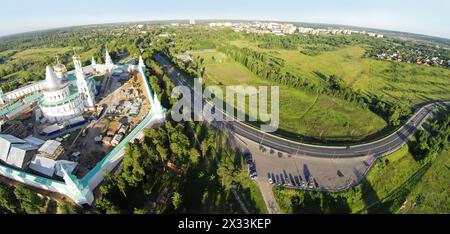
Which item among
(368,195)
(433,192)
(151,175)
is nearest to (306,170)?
(368,195)

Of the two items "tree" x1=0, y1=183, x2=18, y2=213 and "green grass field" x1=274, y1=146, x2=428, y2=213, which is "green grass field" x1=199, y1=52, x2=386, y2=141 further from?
"tree" x1=0, y1=183, x2=18, y2=213

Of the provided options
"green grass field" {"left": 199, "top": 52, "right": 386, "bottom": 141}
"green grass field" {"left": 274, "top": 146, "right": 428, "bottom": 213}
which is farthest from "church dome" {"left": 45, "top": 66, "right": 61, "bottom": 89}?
"green grass field" {"left": 199, "top": 52, "right": 386, "bottom": 141}

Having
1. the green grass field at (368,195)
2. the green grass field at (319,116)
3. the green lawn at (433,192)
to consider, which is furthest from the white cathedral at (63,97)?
the green lawn at (433,192)

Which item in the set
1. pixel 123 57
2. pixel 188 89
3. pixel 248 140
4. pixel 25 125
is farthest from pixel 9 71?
pixel 248 140

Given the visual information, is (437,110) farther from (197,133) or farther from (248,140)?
(197,133)

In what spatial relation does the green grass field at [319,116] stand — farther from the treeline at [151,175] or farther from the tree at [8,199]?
the tree at [8,199]

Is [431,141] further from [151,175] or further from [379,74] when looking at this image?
[379,74]

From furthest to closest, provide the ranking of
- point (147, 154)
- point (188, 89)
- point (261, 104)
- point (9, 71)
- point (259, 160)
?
point (9, 71) → point (188, 89) → point (261, 104) → point (259, 160) → point (147, 154)
